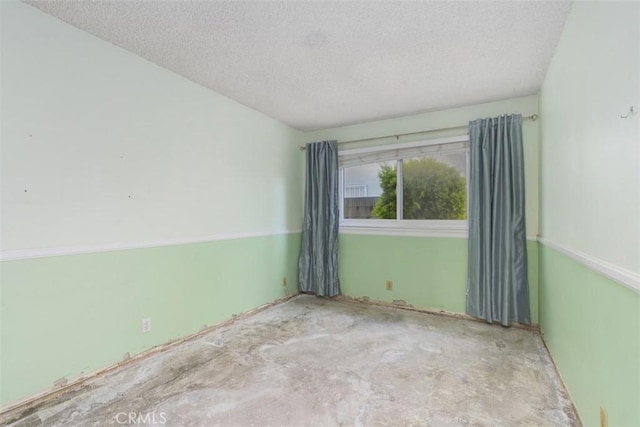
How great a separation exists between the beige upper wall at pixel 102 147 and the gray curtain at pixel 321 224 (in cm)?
109

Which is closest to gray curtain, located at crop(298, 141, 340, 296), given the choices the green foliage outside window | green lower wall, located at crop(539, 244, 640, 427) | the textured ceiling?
the green foliage outside window

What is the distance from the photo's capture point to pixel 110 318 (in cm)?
211

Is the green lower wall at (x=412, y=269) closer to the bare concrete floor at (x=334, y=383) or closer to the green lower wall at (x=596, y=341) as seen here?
the bare concrete floor at (x=334, y=383)

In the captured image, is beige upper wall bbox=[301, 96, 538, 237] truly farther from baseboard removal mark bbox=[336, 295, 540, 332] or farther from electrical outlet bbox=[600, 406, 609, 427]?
electrical outlet bbox=[600, 406, 609, 427]

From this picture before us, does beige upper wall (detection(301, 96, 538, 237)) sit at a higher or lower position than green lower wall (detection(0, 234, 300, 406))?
higher

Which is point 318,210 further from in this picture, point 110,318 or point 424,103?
point 110,318

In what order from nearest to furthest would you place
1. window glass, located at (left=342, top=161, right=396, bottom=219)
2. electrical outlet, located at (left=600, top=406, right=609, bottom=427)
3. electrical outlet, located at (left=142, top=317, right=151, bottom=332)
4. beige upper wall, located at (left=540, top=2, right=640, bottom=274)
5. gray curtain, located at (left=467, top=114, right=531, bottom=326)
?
beige upper wall, located at (left=540, top=2, right=640, bottom=274) < electrical outlet, located at (left=600, top=406, right=609, bottom=427) < electrical outlet, located at (left=142, top=317, right=151, bottom=332) < gray curtain, located at (left=467, top=114, right=531, bottom=326) < window glass, located at (left=342, top=161, right=396, bottom=219)

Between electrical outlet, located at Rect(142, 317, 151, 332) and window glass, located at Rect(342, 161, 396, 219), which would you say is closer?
electrical outlet, located at Rect(142, 317, 151, 332)

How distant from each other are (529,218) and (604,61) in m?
2.03

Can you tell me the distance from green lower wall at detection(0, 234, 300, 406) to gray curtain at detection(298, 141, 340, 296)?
108 centimetres

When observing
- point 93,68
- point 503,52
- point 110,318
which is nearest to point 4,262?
point 110,318

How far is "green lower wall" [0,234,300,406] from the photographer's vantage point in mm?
1700

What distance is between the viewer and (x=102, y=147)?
207 centimetres

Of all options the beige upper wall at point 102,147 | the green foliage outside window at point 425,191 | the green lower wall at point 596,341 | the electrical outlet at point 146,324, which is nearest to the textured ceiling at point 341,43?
the beige upper wall at point 102,147
